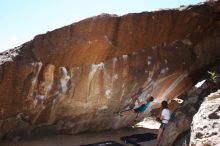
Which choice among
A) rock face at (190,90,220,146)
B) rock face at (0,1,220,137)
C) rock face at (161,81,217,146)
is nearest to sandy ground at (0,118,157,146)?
rock face at (0,1,220,137)

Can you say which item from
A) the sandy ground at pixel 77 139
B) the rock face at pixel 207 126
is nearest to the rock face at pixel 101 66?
the sandy ground at pixel 77 139

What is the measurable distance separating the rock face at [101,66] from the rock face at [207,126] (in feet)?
12.7

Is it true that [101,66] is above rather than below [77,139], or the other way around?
above

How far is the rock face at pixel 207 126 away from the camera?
4.64m

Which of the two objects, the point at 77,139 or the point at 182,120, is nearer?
the point at 182,120

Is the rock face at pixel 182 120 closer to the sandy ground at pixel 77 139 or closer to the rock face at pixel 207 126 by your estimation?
the sandy ground at pixel 77 139

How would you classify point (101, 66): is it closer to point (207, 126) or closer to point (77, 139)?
point (77, 139)

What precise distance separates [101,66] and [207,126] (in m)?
4.64

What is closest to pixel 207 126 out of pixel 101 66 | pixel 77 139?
pixel 101 66

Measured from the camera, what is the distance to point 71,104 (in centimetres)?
919

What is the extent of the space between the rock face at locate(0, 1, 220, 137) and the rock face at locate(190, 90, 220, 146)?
3.88m

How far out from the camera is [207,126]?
5.14 meters

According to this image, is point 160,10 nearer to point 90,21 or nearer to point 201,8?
point 201,8

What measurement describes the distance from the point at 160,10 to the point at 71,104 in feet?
12.8
